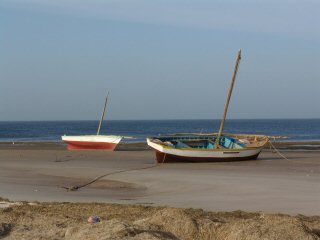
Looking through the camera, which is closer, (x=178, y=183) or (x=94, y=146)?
(x=178, y=183)

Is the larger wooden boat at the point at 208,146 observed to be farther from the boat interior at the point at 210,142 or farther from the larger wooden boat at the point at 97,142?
the larger wooden boat at the point at 97,142

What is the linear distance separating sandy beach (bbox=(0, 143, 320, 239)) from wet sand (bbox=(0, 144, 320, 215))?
0.07 feet

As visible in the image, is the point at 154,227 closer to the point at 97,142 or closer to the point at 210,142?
the point at 210,142

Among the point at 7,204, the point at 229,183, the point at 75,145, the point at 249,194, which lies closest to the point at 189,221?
the point at 7,204

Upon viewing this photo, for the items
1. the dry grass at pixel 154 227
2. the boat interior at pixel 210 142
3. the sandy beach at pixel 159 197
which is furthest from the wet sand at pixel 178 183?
the dry grass at pixel 154 227

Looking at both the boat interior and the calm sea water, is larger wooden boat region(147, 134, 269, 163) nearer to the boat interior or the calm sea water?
the boat interior

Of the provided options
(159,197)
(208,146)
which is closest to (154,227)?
(159,197)

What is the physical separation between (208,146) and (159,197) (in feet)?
47.8

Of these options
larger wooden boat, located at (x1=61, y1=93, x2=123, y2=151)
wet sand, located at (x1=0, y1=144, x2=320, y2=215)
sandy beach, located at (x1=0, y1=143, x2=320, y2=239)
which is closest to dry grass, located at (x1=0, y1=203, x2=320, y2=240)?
sandy beach, located at (x1=0, y1=143, x2=320, y2=239)

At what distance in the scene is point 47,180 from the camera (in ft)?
64.3

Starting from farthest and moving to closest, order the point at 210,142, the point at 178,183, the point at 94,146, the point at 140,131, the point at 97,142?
the point at 140,131, the point at 94,146, the point at 97,142, the point at 210,142, the point at 178,183

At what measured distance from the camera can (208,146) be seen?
97.9ft

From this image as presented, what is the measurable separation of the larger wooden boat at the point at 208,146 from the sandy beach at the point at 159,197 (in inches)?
25.0

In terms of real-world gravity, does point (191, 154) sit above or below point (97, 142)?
above
